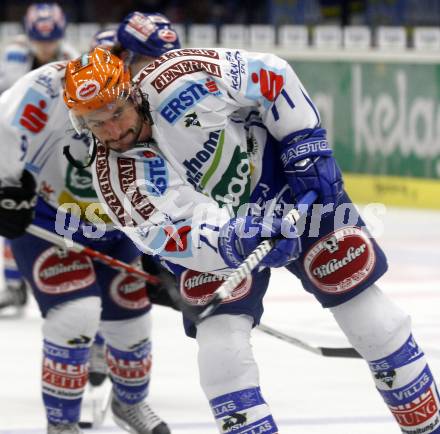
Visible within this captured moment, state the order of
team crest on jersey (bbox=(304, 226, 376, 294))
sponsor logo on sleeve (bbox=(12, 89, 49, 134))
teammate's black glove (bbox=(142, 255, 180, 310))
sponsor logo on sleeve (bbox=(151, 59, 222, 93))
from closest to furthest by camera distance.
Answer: sponsor logo on sleeve (bbox=(151, 59, 222, 93)) → team crest on jersey (bbox=(304, 226, 376, 294)) → sponsor logo on sleeve (bbox=(12, 89, 49, 134)) → teammate's black glove (bbox=(142, 255, 180, 310))

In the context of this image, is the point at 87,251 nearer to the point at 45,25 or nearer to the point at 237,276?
the point at 237,276

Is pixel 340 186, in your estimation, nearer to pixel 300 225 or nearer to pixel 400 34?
pixel 300 225

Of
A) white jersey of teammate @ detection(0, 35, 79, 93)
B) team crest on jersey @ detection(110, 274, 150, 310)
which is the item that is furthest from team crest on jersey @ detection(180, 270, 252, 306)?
white jersey of teammate @ detection(0, 35, 79, 93)

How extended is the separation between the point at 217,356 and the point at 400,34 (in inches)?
276

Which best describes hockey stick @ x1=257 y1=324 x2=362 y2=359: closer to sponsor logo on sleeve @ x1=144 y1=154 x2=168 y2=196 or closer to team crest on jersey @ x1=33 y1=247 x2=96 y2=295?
team crest on jersey @ x1=33 y1=247 x2=96 y2=295

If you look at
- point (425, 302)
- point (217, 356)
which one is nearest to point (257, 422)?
point (217, 356)

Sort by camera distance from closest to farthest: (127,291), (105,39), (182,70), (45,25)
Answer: (182,70)
(127,291)
(105,39)
(45,25)

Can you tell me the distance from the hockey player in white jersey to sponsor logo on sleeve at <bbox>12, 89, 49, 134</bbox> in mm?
738

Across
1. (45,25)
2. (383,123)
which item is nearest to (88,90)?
(45,25)

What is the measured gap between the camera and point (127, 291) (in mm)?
5016

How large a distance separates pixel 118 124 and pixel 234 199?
40cm

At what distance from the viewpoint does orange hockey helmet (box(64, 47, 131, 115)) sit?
12.2ft

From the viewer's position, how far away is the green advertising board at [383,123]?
1015 cm

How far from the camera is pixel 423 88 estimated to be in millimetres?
10148
